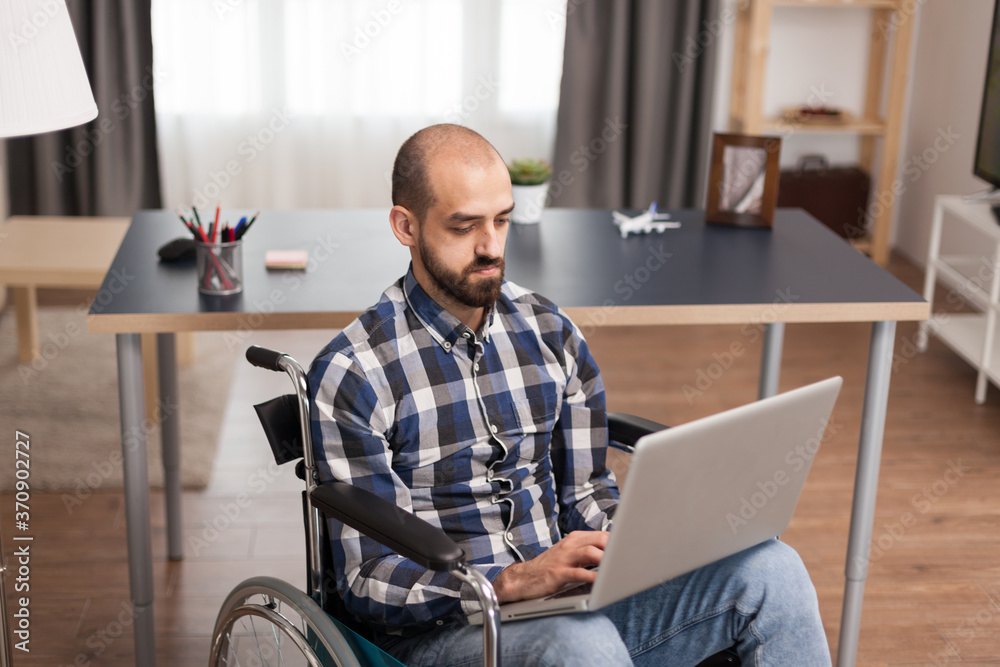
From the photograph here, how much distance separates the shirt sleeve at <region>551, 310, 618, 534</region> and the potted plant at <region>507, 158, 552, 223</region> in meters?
0.78

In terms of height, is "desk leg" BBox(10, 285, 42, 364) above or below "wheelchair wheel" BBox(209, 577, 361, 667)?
below

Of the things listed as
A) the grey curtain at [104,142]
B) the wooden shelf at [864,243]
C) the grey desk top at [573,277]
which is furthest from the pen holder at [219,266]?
the wooden shelf at [864,243]

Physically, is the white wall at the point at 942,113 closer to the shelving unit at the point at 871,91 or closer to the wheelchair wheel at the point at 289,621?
the shelving unit at the point at 871,91

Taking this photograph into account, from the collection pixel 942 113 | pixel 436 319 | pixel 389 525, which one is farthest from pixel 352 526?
→ pixel 942 113

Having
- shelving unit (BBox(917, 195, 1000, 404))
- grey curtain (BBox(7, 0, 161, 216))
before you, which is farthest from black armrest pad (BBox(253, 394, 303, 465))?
grey curtain (BBox(7, 0, 161, 216))

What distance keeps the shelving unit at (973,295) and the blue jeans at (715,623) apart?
2.02 metres

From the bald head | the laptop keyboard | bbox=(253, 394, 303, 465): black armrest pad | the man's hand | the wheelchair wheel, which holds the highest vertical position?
the bald head

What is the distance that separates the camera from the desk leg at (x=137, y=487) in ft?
5.78

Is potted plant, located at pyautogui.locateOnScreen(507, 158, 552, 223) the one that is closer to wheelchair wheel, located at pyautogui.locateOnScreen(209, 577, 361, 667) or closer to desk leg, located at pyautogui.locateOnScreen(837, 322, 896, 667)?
desk leg, located at pyautogui.locateOnScreen(837, 322, 896, 667)

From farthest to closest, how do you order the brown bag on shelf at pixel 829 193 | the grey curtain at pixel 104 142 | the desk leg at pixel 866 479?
the brown bag on shelf at pixel 829 193 < the grey curtain at pixel 104 142 < the desk leg at pixel 866 479

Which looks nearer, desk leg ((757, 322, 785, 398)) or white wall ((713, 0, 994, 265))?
desk leg ((757, 322, 785, 398))

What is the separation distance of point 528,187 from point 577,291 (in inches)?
20.2

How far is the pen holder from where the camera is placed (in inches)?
72.2

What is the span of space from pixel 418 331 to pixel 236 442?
1588 millimetres
